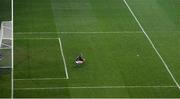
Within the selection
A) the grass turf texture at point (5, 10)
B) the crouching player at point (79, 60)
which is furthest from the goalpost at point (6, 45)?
the crouching player at point (79, 60)

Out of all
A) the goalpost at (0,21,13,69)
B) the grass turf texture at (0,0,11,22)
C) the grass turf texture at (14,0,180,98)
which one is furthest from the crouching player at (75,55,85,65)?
the grass turf texture at (0,0,11,22)

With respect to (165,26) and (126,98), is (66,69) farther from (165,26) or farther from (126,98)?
(165,26)

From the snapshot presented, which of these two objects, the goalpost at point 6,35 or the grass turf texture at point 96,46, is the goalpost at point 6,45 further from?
the grass turf texture at point 96,46

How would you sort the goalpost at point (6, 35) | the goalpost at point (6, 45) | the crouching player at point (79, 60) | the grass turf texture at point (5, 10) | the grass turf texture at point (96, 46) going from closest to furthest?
the grass turf texture at point (96, 46) < the goalpost at point (6, 45) < the crouching player at point (79, 60) < the goalpost at point (6, 35) < the grass turf texture at point (5, 10)

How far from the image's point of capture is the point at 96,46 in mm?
20109

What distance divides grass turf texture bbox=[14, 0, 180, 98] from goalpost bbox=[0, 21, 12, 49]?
1.58ft

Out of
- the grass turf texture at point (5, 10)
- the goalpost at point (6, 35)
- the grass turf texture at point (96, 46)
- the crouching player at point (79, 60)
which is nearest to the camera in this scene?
the grass turf texture at point (96, 46)

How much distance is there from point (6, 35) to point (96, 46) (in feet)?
11.0

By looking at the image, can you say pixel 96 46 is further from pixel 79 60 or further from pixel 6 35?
pixel 6 35

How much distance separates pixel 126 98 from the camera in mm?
16219

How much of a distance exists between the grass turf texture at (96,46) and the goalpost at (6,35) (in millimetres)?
481

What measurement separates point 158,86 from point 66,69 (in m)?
3.13

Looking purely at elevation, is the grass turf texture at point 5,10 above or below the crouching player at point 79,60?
above

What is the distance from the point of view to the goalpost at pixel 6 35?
18669 millimetres
